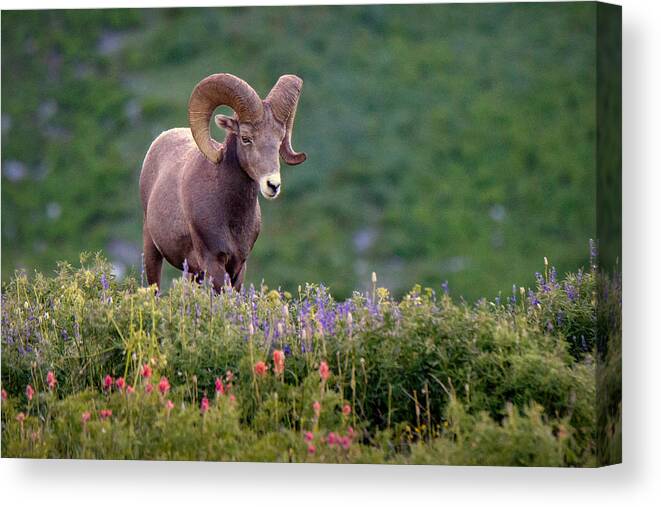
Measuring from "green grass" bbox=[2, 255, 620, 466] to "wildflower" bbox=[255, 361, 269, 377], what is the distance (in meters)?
0.07

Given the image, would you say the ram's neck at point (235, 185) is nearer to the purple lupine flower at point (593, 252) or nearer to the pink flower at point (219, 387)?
the pink flower at point (219, 387)

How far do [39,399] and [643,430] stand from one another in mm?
4477

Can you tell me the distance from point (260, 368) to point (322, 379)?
46 centimetres

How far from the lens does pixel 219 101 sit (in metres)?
12.6

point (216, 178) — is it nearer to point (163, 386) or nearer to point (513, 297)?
point (163, 386)

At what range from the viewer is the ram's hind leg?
13.1 m

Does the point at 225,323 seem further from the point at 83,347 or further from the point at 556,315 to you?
the point at 556,315

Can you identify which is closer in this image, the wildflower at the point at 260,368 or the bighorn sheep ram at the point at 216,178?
the wildflower at the point at 260,368

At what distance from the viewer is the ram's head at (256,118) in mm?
12516

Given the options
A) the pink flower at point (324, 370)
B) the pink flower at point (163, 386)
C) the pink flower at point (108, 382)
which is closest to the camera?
the pink flower at point (324, 370)

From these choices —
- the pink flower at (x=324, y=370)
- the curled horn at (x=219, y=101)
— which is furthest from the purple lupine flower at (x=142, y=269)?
the pink flower at (x=324, y=370)

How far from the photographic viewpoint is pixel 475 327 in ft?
38.5

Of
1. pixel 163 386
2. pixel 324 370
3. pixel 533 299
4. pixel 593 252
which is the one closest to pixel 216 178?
pixel 163 386

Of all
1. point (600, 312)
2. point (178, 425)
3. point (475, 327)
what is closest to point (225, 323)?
point (178, 425)
